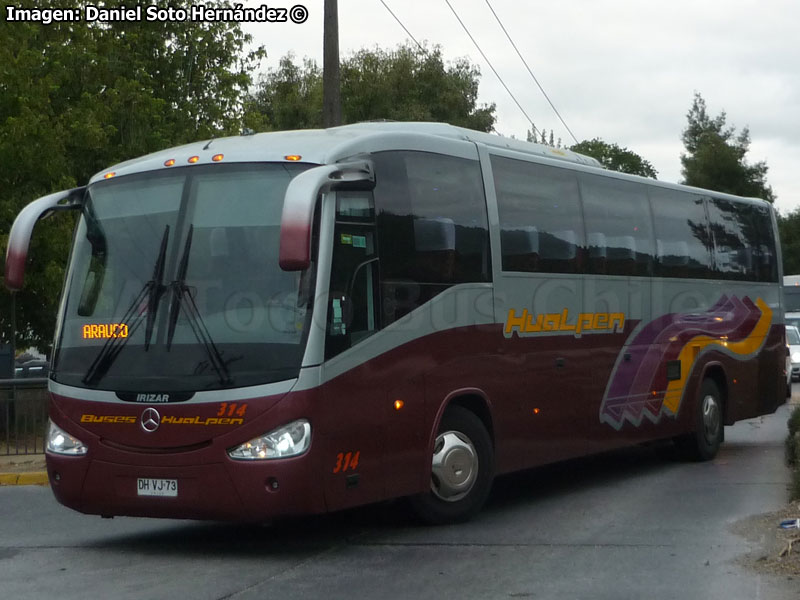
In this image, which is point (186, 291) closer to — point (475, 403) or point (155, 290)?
point (155, 290)

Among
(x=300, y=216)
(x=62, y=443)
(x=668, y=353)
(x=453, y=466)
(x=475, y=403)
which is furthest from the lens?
(x=668, y=353)

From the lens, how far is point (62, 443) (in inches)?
375

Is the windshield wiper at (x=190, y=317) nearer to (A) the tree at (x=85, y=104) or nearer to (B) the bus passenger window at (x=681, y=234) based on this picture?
(B) the bus passenger window at (x=681, y=234)

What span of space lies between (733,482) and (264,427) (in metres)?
6.45

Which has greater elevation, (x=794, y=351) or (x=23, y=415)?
(x=794, y=351)

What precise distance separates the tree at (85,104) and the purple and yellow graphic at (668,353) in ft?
35.6

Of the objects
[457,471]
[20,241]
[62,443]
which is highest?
[20,241]

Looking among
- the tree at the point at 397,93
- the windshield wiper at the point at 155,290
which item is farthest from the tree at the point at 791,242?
the windshield wiper at the point at 155,290

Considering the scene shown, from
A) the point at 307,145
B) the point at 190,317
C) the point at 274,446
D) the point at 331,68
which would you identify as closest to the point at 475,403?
the point at 274,446

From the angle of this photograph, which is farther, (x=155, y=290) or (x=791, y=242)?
(x=791, y=242)

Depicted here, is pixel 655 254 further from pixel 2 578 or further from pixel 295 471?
pixel 2 578

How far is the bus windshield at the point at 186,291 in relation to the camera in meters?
8.94

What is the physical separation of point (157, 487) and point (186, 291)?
4.62 ft

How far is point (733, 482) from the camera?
1334cm
